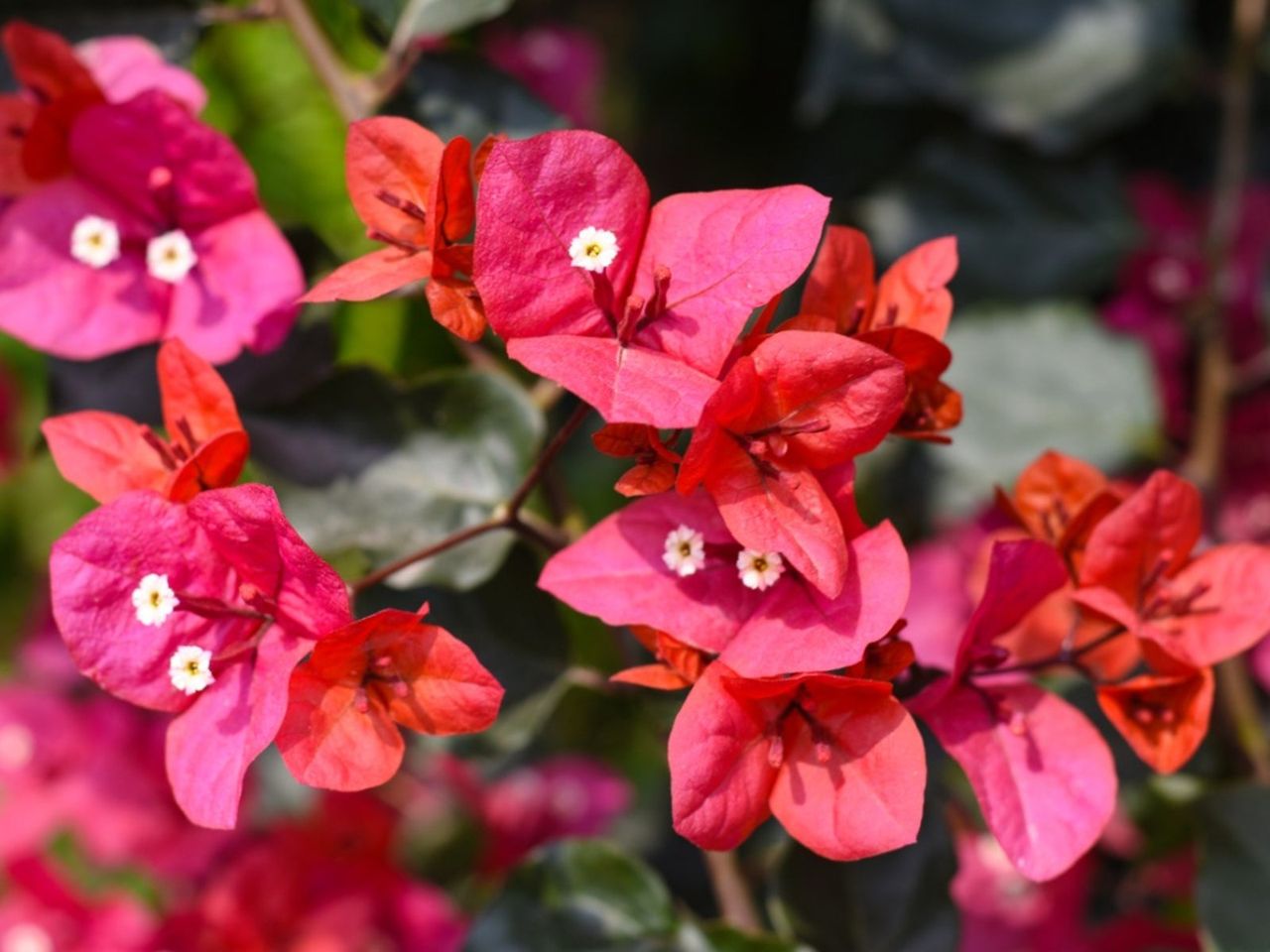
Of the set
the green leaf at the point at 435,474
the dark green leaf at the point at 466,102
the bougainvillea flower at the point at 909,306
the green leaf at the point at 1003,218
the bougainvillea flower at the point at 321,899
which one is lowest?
the bougainvillea flower at the point at 321,899

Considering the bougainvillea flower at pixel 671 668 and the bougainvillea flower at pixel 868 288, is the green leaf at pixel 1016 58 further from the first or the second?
the bougainvillea flower at pixel 671 668

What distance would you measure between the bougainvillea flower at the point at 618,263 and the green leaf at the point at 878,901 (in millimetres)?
362

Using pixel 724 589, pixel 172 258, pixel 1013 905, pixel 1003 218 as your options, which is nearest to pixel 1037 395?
pixel 1003 218

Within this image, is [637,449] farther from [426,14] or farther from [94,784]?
[94,784]

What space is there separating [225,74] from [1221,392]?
903mm

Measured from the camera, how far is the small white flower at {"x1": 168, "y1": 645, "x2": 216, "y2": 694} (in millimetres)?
627

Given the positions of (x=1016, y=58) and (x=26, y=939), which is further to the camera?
(x=1016, y=58)

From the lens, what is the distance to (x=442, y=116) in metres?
0.87

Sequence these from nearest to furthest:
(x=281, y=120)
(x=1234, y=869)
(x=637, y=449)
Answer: (x=637, y=449)
(x=1234, y=869)
(x=281, y=120)

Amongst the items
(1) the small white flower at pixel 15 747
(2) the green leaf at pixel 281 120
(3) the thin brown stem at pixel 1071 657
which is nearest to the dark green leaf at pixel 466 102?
(2) the green leaf at pixel 281 120

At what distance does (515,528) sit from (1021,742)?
294 millimetres

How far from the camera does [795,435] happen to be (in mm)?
601

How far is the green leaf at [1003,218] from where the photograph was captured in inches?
50.4

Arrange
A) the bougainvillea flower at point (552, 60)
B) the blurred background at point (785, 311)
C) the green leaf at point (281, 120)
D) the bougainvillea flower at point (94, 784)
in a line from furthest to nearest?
the bougainvillea flower at point (552, 60), the bougainvillea flower at point (94, 784), the green leaf at point (281, 120), the blurred background at point (785, 311)
